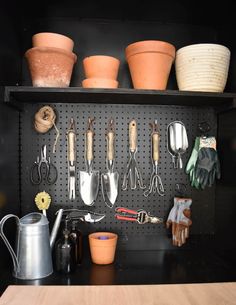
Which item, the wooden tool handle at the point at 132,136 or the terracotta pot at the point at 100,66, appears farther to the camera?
the wooden tool handle at the point at 132,136

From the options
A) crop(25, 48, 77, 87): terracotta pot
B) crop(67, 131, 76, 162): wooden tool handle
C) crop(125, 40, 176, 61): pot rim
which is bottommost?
crop(67, 131, 76, 162): wooden tool handle

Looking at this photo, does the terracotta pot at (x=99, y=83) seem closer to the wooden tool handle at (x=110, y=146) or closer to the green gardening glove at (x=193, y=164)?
the wooden tool handle at (x=110, y=146)

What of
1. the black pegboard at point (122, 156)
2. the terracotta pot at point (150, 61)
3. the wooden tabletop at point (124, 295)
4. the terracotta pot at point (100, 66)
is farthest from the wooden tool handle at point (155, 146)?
the wooden tabletop at point (124, 295)

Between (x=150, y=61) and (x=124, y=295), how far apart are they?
0.87 metres

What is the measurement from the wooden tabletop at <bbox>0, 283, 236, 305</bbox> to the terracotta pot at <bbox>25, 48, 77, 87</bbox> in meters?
0.75

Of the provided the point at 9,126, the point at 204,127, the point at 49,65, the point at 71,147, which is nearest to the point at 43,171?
the point at 71,147

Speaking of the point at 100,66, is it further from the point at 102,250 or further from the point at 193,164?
the point at 102,250

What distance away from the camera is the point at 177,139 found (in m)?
1.43

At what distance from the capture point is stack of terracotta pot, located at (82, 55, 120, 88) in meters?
1.19

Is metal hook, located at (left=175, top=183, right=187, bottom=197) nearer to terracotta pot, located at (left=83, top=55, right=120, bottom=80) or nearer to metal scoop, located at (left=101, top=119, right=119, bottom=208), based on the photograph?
metal scoop, located at (left=101, top=119, right=119, bottom=208)

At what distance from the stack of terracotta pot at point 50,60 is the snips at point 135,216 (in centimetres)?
66

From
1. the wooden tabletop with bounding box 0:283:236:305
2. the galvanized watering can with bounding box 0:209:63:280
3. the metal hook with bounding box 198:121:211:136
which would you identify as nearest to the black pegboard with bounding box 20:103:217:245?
the metal hook with bounding box 198:121:211:136

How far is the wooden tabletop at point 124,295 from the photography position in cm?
90

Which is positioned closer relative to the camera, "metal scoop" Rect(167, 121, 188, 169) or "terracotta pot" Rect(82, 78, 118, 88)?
"terracotta pot" Rect(82, 78, 118, 88)
